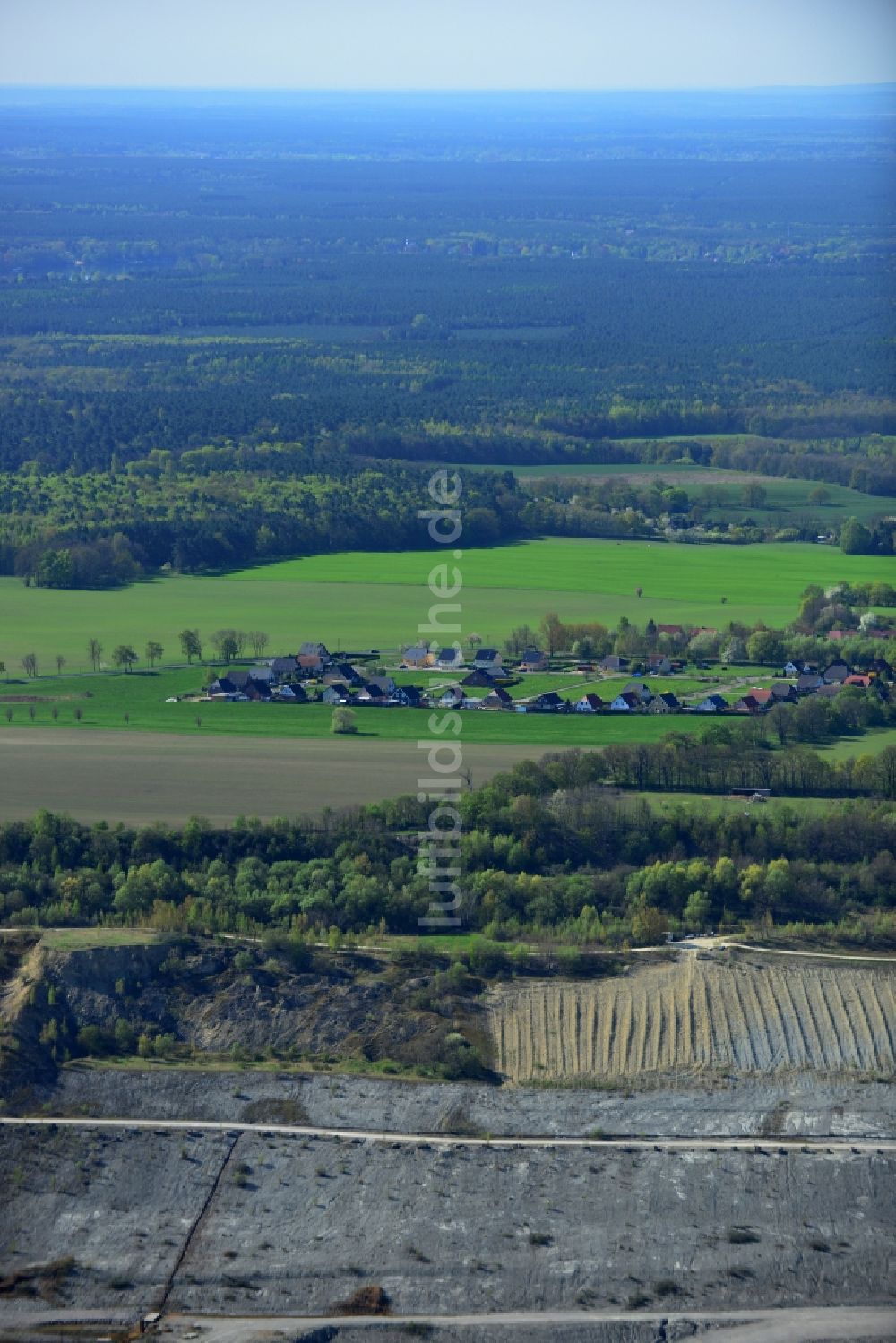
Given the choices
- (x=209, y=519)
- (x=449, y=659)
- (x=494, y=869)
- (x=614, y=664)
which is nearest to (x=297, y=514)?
(x=209, y=519)

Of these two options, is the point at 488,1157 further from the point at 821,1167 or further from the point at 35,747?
the point at 35,747

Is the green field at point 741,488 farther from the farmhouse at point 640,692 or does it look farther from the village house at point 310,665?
the village house at point 310,665

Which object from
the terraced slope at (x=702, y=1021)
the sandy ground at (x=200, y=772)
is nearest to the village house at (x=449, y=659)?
the sandy ground at (x=200, y=772)

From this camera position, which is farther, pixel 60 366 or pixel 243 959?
pixel 60 366

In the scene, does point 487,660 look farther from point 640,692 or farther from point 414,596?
point 414,596

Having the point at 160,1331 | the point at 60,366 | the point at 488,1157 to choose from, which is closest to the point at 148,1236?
the point at 160,1331

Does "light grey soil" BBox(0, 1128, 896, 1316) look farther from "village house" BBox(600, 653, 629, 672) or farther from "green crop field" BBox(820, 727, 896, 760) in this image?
"village house" BBox(600, 653, 629, 672)

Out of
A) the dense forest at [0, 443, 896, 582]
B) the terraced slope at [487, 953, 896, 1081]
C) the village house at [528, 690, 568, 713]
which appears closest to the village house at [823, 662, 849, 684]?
the village house at [528, 690, 568, 713]
